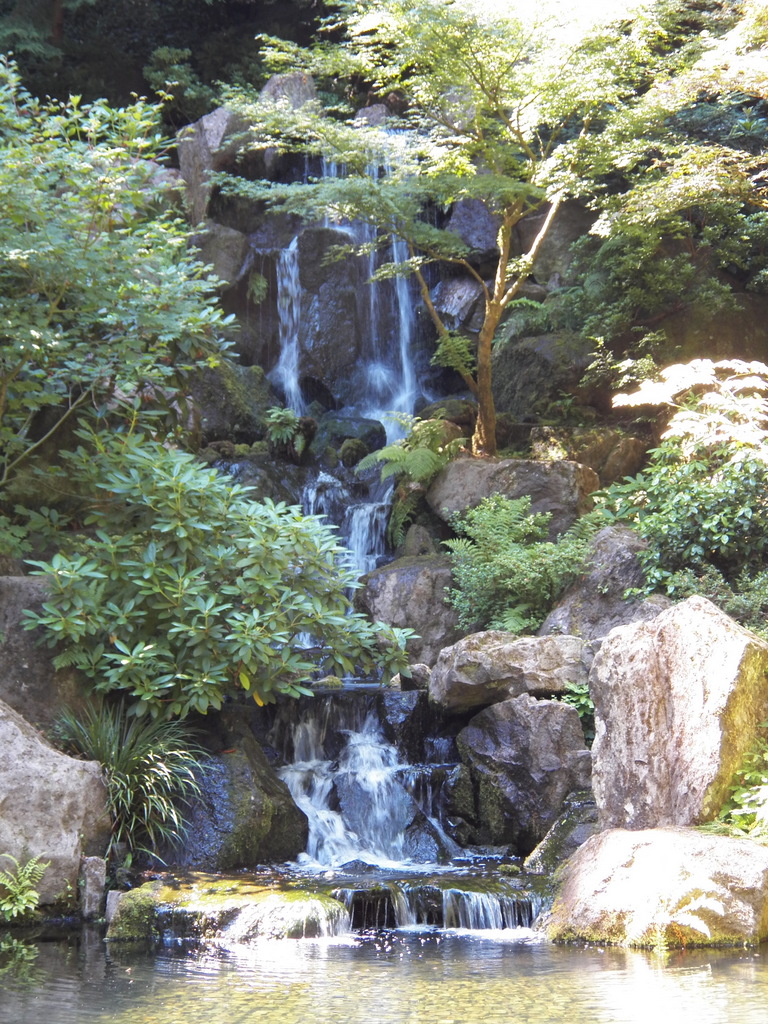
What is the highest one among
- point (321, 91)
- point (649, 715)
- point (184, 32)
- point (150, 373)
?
point (184, 32)

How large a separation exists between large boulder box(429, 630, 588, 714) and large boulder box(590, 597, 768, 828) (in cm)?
207

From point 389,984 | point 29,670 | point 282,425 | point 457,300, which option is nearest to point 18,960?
point 389,984

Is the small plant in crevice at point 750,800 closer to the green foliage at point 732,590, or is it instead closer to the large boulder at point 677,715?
the large boulder at point 677,715

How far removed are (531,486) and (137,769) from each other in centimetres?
725

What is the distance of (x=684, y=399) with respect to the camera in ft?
42.5

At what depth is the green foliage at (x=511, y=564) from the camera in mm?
11109

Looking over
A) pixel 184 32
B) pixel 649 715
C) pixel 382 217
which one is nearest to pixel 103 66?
pixel 184 32

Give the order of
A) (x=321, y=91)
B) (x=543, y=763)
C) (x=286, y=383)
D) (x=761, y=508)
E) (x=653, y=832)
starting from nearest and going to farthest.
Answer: (x=653, y=832) → (x=543, y=763) → (x=761, y=508) → (x=286, y=383) → (x=321, y=91)

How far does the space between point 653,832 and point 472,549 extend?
6173 mm

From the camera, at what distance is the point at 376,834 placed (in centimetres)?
874

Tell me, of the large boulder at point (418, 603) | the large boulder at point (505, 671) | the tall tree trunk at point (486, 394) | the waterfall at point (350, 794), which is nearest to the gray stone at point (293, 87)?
the tall tree trunk at point (486, 394)

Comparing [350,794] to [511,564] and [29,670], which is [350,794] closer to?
[29,670]

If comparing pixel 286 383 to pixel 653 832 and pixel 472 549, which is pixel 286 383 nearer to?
pixel 472 549

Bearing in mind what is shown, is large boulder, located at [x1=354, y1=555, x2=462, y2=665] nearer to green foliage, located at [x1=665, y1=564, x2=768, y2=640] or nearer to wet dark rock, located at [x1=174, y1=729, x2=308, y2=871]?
green foliage, located at [x1=665, y1=564, x2=768, y2=640]
